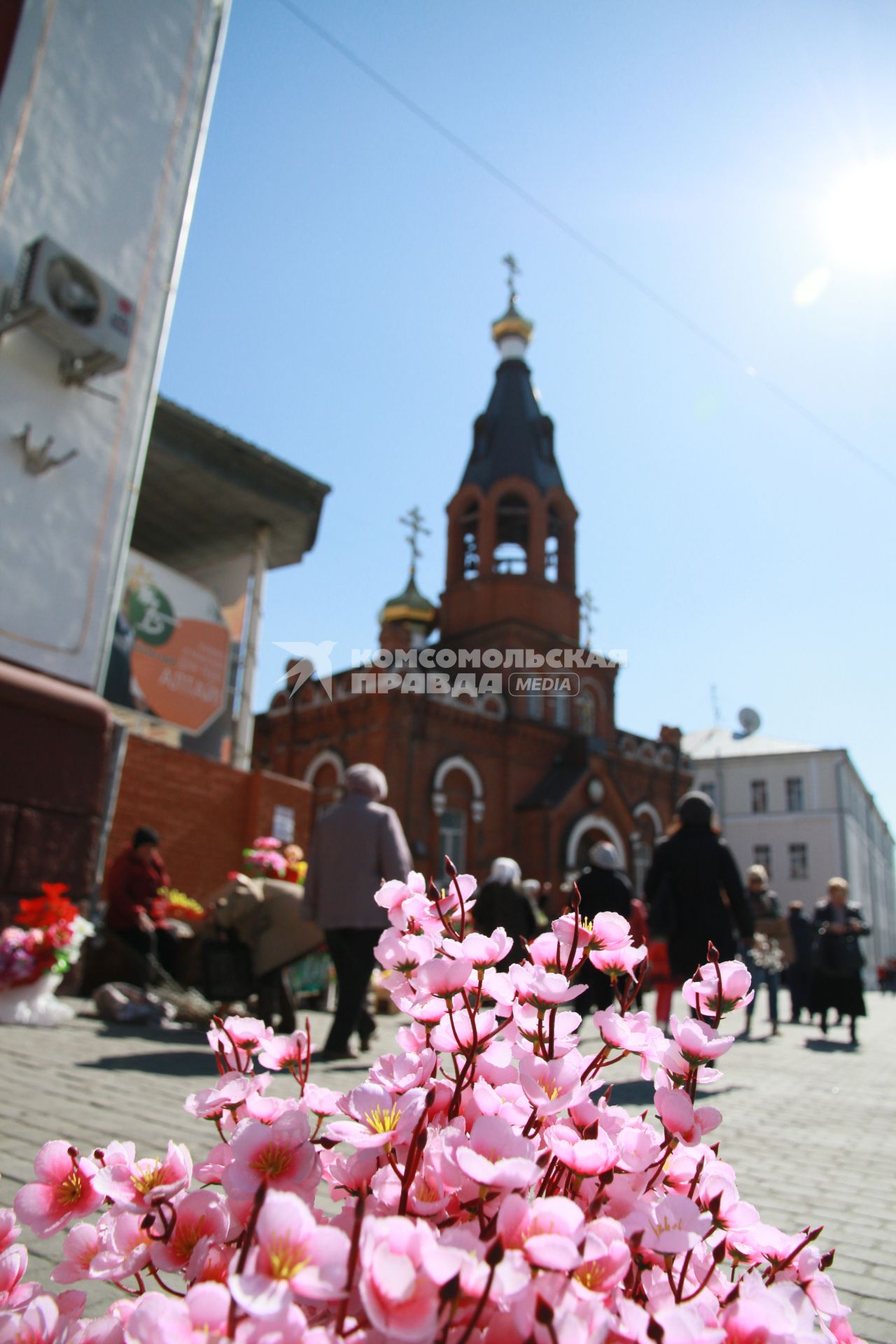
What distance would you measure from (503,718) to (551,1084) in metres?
27.5

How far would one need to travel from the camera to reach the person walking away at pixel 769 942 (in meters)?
9.82

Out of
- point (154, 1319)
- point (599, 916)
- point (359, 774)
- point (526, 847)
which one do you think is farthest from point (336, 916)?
point (526, 847)

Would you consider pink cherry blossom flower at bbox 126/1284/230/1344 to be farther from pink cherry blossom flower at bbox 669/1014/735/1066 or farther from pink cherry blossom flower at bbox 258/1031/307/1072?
pink cherry blossom flower at bbox 669/1014/735/1066

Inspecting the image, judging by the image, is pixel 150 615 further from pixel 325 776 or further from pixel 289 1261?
pixel 325 776

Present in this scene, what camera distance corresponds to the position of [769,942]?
10.2 m

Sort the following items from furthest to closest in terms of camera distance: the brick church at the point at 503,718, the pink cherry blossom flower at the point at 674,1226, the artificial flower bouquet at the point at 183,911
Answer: the brick church at the point at 503,718 < the artificial flower bouquet at the point at 183,911 < the pink cherry blossom flower at the point at 674,1226

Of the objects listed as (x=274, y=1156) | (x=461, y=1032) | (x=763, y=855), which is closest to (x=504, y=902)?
(x=461, y=1032)

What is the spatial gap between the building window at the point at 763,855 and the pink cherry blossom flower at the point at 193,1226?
50237mm

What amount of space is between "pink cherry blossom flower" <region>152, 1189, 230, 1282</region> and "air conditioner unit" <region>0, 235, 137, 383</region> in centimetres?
769

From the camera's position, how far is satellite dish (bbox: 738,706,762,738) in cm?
5050

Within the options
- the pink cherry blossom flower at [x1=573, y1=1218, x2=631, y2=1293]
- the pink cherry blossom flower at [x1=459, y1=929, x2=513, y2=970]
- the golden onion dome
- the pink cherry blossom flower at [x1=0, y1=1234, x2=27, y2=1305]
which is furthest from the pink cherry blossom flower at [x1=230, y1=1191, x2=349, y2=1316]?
the golden onion dome

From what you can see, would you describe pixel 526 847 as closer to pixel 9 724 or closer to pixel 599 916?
pixel 9 724

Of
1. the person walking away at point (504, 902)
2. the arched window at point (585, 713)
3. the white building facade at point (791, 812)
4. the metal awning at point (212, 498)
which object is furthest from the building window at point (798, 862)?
the person walking away at point (504, 902)

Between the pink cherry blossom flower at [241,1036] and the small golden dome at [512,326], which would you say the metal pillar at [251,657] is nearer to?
the pink cherry blossom flower at [241,1036]
